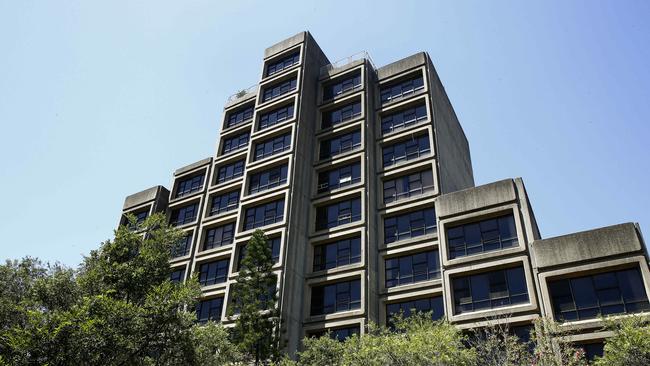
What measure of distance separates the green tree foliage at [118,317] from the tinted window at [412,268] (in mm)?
12929

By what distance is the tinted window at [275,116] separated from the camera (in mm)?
43625

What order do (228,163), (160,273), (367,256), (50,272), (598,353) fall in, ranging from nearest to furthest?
(160,273)
(598,353)
(50,272)
(367,256)
(228,163)

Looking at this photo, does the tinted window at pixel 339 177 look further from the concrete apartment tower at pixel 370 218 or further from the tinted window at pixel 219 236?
the tinted window at pixel 219 236

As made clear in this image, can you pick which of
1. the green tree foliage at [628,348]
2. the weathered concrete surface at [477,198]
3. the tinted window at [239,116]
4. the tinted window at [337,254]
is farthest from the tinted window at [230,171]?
the green tree foliage at [628,348]

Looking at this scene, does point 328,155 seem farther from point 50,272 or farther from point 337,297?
point 50,272

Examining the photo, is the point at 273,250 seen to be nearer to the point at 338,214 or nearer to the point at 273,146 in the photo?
the point at 338,214

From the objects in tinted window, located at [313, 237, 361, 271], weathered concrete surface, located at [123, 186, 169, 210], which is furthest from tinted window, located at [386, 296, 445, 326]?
weathered concrete surface, located at [123, 186, 169, 210]

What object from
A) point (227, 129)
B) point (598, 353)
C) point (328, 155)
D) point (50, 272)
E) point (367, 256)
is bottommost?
point (598, 353)

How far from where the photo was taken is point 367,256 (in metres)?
33.9

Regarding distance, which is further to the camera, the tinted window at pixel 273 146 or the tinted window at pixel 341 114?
the tinted window at pixel 341 114

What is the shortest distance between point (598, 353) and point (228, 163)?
1322 inches

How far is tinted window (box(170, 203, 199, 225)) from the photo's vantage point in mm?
47125

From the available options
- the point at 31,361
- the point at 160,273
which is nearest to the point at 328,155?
the point at 160,273

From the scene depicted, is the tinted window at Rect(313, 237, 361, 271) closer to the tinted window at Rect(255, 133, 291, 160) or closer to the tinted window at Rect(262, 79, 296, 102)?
the tinted window at Rect(255, 133, 291, 160)
